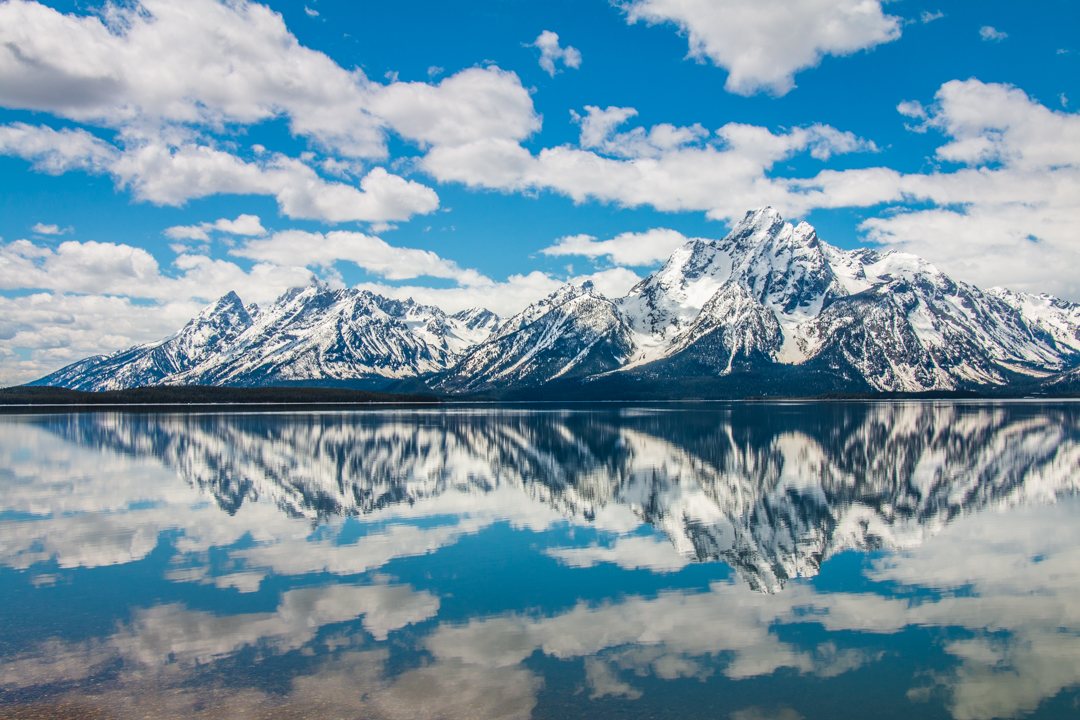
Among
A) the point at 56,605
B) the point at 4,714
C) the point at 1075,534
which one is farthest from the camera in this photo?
the point at 1075,534

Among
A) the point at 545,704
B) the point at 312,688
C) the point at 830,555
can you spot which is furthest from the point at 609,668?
the point at 830,555

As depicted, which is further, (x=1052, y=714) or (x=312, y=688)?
(x=312, y=688)

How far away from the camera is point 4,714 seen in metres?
16.9

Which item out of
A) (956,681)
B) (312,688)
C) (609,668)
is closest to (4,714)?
(312,688)

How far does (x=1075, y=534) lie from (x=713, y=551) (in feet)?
67.0

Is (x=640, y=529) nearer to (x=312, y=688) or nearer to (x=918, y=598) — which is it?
(x=918, y=598)

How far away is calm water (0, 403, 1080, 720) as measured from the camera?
18.1 meters

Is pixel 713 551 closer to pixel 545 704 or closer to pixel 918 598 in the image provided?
pixel 918 598

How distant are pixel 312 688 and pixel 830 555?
2468 cm

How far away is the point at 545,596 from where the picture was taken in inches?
1059

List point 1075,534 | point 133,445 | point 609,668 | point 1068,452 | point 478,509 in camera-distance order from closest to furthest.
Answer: point 609,668 → point 1075,534 → point 478,509 → point 1068,452 → point 133,445

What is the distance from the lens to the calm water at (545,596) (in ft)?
59.5

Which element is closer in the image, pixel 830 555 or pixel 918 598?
pixel 918 598

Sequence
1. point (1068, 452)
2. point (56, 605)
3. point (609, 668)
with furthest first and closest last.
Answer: point (1068, 452)
point (56, 605)
point (609, 668)
